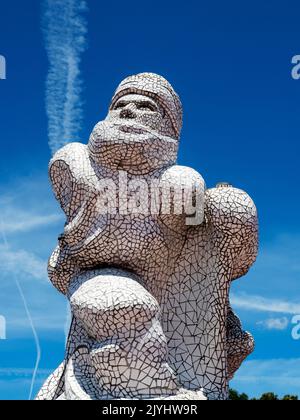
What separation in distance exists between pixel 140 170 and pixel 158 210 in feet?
1.98

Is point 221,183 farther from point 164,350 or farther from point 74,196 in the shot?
point 164,350

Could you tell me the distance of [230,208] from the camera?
29.6 feet

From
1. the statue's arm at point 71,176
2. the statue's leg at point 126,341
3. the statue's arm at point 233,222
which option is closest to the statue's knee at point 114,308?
the statue's leg at point 126,341

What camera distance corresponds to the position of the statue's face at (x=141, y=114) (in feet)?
31.2

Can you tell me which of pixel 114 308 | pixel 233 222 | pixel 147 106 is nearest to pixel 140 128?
pixel 147 106

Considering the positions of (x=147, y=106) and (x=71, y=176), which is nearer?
(x=71, y=176)

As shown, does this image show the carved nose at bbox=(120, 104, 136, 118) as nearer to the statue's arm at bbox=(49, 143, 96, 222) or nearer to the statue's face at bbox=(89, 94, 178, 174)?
the statue's face at bbox=(89, 94, 178, 174)

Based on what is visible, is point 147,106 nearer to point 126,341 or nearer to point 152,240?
point 152,240

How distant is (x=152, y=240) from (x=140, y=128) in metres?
1.55

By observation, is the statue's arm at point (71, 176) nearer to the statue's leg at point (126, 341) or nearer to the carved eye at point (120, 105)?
the carved eye at point (120, 105)
